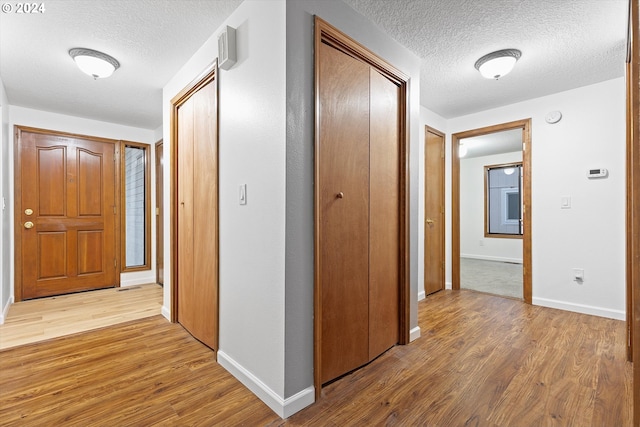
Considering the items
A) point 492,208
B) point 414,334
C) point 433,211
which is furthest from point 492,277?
point 414,334

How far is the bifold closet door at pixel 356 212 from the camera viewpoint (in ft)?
5.70

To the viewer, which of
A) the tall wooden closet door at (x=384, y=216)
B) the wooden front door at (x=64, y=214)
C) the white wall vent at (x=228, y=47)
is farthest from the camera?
the wooden front door at (x=64, y=214)

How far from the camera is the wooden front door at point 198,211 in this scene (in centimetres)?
214

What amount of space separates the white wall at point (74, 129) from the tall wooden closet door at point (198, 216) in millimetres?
2167

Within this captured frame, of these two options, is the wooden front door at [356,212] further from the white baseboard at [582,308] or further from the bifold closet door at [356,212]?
the white baseboard at [582,308]

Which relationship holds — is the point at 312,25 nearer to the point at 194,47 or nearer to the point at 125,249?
the point at 194,47

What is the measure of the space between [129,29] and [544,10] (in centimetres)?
284

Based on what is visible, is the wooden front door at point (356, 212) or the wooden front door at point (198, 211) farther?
the wooden front door at point (198, 211)

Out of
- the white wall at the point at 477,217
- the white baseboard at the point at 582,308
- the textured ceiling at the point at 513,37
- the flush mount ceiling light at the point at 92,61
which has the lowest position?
the white baseboard at the point at 582,308

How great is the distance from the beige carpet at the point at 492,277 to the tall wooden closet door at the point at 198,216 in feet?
11.5

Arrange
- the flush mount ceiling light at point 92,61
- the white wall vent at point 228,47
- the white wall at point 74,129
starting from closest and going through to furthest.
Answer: the white wall vent at point 228,47, the flush mount ceiling light at point 92,61, the white wall at point 74,129

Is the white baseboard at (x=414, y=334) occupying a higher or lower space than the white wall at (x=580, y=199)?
lower

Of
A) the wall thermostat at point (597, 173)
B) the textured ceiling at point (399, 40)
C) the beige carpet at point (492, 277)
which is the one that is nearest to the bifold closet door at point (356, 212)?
the textured ceiling at point (399, 40)

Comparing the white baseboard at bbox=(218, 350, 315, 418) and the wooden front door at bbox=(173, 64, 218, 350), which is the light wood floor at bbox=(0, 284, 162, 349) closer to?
the wooden front door at bbox=(173, 64, 218, 350)
